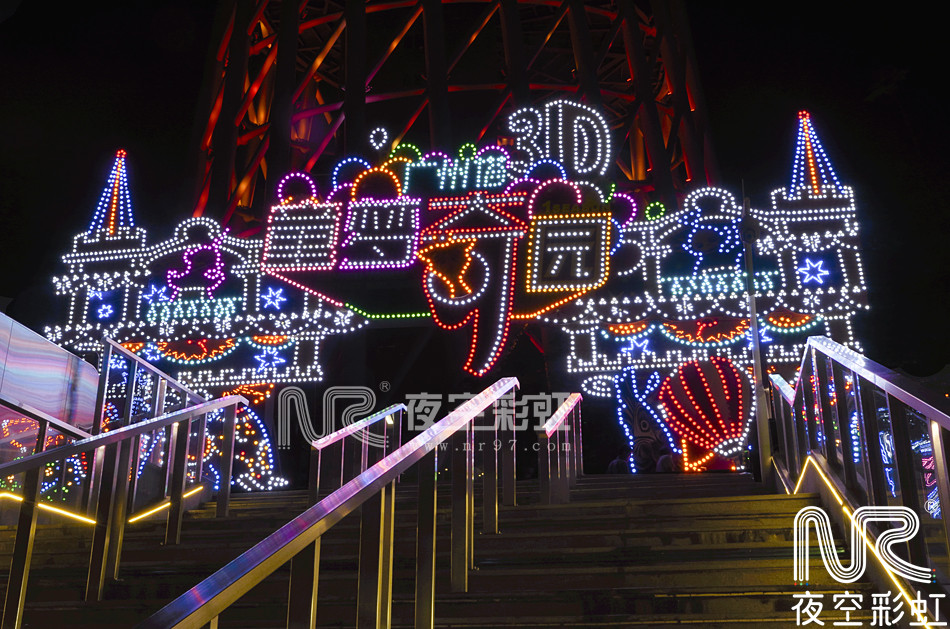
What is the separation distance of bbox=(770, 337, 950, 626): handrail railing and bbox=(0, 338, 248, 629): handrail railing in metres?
4.73

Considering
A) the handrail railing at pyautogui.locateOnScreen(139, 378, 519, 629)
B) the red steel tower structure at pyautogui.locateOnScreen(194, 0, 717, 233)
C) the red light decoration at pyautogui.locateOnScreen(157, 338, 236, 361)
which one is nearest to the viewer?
the handrail railing at pyautogui.locateOnScreen(139, 378, 519, 629)

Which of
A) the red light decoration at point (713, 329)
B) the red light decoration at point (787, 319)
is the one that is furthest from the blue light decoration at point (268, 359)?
the red light decoration at point (787, 319)

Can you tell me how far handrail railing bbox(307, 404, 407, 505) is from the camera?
673 cm

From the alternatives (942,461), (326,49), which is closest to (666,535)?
(942,461)

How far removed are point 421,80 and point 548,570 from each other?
64.0 ft

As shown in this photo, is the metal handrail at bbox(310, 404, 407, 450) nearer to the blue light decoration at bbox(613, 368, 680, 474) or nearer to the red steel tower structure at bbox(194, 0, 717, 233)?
the blue light decoration at bbox(613, 368, 680, 474)

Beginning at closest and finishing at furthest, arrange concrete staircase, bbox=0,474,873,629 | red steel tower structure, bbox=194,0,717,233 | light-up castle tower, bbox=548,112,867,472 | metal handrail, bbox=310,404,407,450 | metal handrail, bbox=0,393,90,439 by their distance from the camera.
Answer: concrete staircase, bbox=0,474,873,629, metal handrail, bbox=310,404,407,450, metal handrail, bbox=0,393,90,439, light-up castle tower, bbox=548,112,867,472, red steel tower structure, bbox=194,0,717,233

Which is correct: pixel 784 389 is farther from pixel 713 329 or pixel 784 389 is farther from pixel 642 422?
pixel 642 422

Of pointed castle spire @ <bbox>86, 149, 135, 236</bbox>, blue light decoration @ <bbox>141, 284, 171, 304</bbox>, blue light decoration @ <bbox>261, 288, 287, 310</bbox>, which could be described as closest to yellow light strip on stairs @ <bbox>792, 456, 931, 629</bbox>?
blue light decoration @ <bbox>261, 288, 287, 310</bbox>

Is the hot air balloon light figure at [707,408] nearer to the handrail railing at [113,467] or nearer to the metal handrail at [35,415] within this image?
the handrail railing at [113,467]

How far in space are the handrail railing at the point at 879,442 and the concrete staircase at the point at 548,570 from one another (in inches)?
17.2

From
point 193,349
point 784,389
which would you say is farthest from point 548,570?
point 193,349

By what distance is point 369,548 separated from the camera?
3.36 m

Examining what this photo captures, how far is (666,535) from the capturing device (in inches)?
205
